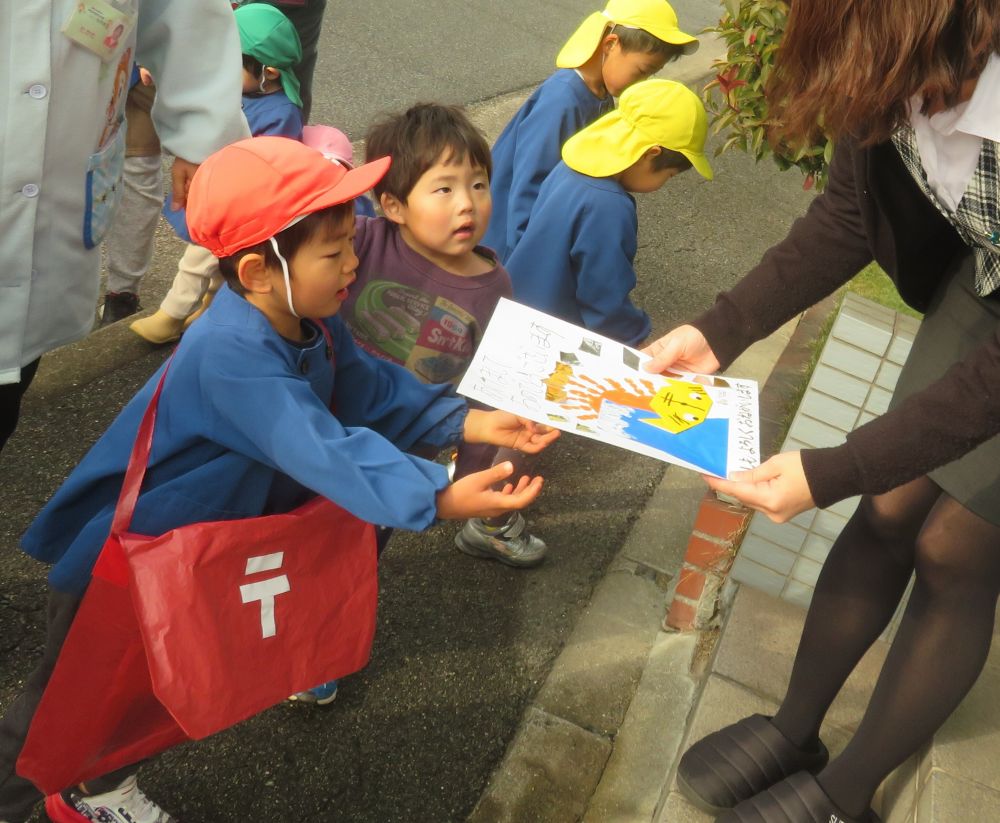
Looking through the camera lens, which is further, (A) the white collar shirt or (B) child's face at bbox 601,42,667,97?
(B) child's face at bbox 601,42,667,97

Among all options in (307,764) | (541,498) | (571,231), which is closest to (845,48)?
(571,231)

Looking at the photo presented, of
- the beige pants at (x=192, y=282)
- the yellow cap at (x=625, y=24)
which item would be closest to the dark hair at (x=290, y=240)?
the yellow cap at (x=625, y=24)

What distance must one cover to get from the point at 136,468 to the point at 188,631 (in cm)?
28

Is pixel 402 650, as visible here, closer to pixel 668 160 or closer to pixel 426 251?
pixel 426 251

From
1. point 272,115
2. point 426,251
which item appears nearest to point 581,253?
point 426,251

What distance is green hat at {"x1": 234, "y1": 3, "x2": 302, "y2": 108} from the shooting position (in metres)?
3.53

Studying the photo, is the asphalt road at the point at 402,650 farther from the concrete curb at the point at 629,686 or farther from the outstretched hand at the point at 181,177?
the outstretched hand at the point at 181,177

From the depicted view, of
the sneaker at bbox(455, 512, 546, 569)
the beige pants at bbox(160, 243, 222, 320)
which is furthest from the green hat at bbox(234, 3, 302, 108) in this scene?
the sneaker at bbox(455, 512, 546, 569)

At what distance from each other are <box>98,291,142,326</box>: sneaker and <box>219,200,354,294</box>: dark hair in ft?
7.13

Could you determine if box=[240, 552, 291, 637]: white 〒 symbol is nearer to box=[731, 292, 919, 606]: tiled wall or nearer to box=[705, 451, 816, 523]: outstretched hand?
box=[705, 451, 816, 523]: outstretched hand

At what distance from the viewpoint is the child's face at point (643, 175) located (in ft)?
9.44

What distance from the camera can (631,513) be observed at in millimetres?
3535

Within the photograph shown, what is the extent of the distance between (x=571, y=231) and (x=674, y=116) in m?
0.42

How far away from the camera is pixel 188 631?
165 cm
